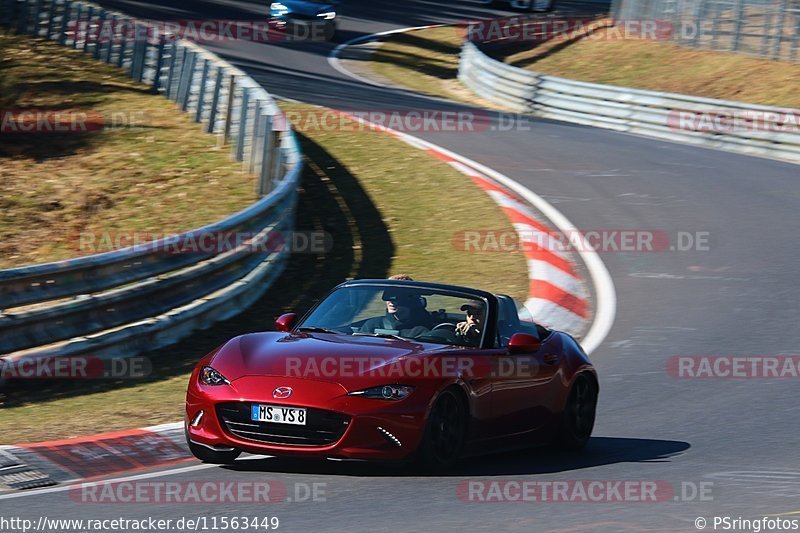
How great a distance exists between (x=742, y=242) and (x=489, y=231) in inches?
126

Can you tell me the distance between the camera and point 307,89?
28.3 meters

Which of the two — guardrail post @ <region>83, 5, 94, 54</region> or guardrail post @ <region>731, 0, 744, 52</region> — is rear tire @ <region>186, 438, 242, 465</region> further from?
guardrail post @ <region>731, 0, 744, 52</region>

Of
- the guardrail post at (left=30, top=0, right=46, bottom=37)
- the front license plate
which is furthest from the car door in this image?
the guardrail post at (left=30, top=0, right=46, bottom=37)

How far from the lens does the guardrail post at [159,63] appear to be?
25156 mm

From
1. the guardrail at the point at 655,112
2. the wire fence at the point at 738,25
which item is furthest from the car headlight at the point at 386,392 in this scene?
the wire fence at the point at 738,25

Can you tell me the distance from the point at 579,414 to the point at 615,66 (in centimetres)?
3029

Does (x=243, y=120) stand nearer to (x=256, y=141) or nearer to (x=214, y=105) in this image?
(x=256, y=141)

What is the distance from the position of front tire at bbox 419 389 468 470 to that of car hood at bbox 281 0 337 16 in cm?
3320

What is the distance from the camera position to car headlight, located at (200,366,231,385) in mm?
8109

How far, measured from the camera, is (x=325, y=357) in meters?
8.15

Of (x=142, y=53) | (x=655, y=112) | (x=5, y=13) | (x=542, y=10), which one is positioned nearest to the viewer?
(x=142, y=53)

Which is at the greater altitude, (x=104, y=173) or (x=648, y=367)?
(x=648, y=367)

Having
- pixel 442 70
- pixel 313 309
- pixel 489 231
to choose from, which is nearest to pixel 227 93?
pixel 489 231

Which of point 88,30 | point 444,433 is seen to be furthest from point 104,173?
point 444,433
